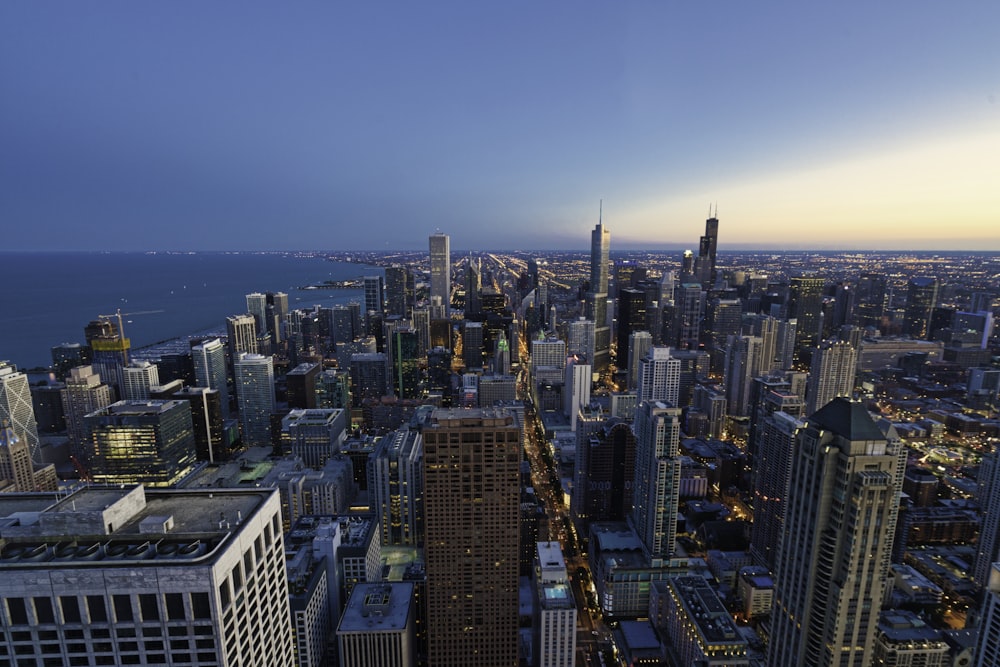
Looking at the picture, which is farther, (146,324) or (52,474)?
(146,324)

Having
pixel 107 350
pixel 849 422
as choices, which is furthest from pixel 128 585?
pixel 107 350

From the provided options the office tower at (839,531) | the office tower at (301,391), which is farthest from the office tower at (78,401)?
the office tower at (839,531)

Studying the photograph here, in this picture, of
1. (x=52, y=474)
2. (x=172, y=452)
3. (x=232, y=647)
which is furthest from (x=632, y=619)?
(x=52, y=474)

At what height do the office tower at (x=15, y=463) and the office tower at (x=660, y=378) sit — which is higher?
the office tower at (x=660, y=378)

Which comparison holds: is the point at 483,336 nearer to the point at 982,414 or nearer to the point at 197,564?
the point at 982,414

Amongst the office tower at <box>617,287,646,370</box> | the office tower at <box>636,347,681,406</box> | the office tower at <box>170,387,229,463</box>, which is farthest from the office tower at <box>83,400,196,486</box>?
the office tower at <box>617,287,646,370</box>

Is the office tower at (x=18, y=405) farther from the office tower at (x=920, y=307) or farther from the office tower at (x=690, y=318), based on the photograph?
the office tower at (x=920, y=307)
